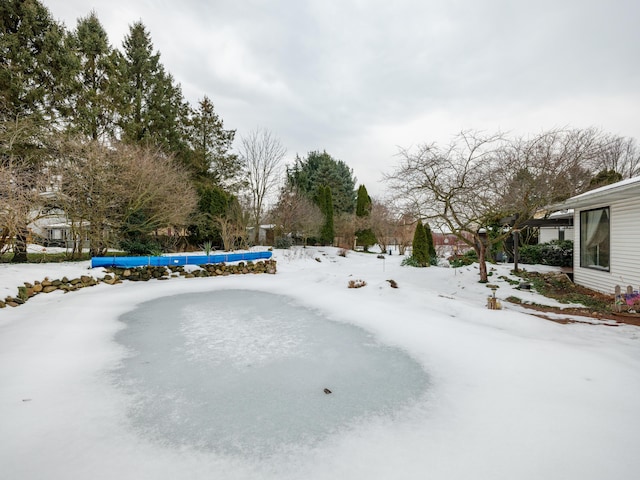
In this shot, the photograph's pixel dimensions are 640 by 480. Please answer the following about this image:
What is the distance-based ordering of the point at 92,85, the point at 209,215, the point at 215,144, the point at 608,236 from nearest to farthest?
the point at 608,236
the point at 209,215
the point at 92,85
the point at 215,144

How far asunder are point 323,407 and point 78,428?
1.78 meters

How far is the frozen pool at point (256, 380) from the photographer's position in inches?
84.1

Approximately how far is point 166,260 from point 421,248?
378 inches

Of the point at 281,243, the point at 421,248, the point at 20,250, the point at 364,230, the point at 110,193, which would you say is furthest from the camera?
the point at 364,230

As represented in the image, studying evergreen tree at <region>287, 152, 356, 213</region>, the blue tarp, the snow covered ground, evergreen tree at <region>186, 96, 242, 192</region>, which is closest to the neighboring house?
the snow covered ground

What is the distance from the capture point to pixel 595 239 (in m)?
8.05

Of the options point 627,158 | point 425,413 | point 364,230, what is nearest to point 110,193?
point 425,413

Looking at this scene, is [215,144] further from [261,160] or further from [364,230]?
[364,230]

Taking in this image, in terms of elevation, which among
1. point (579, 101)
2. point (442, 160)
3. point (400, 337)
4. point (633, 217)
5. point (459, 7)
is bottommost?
point (400, 337)

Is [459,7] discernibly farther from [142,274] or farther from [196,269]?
[142,274]

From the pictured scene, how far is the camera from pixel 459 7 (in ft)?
26.9

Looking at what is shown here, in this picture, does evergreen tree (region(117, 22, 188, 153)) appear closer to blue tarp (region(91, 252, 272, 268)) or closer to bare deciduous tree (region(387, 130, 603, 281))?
blue tarp (region(91, 252, 272, 268))

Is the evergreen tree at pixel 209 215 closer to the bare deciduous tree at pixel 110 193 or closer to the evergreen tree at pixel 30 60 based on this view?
the bare deciduous tree at pixel 110 193

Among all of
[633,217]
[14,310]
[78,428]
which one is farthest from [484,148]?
[14,310]
